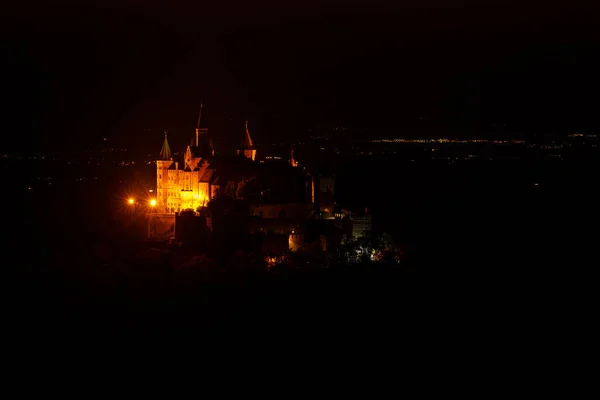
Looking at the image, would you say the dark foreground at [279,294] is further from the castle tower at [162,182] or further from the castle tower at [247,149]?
the castle tower at [247,149]

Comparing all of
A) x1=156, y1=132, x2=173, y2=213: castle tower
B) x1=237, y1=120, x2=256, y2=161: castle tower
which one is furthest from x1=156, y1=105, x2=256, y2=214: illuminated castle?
x1=237, y1=120, x2=256, y2=161: castle tower

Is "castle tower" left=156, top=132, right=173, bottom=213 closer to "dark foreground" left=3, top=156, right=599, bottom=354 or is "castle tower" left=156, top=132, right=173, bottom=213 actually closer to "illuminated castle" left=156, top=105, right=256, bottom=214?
"illuminated castle" left=156, top=105, right=256, bottom=214

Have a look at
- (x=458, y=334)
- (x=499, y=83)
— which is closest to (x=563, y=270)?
(x=458, y=334)

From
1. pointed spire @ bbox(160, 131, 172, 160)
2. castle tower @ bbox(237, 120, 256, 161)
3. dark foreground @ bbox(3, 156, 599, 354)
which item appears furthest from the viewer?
castle tower @ bbox(237, 120, 256, 161)

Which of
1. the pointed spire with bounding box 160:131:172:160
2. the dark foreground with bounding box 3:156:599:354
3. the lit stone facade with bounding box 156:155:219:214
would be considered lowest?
the dark foreground with bounding box 3:156:599:354

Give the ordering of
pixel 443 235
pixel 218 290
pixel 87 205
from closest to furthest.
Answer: pixel 218 290
pixel 443 235
pixel 87 205

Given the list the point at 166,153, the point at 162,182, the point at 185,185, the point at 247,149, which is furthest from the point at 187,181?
the point at 247,149

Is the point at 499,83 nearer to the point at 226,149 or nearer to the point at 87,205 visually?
the point at 87,205

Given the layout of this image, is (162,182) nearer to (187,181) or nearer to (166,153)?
(187,181)
